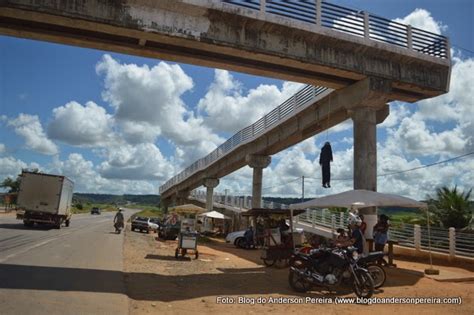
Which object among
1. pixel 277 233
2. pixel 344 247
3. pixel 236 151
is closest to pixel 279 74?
pixel 277 233

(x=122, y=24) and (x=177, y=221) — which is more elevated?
(x=122, y=24)

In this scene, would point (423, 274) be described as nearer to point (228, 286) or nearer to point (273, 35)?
point (228, 286)

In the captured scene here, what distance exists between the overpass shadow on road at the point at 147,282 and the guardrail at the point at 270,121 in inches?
413

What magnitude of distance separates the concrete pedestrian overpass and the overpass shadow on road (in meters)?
6.66

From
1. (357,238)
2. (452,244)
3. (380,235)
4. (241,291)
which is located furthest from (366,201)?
(452,244)

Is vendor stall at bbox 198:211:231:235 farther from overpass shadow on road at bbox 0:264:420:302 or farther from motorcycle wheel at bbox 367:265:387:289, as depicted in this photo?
motorcycle wheel at bbox 367:265:387:289

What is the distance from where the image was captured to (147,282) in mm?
11328

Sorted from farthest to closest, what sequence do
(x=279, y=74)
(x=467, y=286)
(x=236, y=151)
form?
(x=236, y=151)
(x=279, y=74)
(x=467, y=286)

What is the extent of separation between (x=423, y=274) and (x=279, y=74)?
8.33m

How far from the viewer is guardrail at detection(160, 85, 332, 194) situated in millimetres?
22366

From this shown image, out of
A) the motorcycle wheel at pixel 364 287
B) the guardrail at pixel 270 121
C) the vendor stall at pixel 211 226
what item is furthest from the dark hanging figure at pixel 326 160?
the vendor stall at pixel 211 226

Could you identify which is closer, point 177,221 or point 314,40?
point 314,40

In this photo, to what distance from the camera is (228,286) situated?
11430 mm

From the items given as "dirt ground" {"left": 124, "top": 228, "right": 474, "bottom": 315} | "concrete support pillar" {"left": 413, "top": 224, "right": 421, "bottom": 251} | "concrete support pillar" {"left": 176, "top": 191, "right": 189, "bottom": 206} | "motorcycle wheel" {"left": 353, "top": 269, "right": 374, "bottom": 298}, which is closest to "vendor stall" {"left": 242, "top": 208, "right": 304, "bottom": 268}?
"dirt ground" {"left": 124, "top": 228, "right": 474, "bottom": 315}
